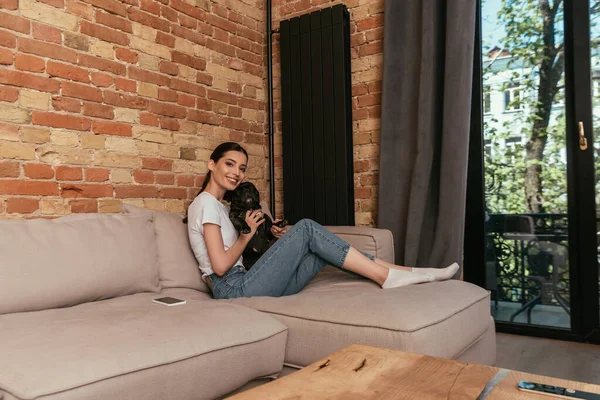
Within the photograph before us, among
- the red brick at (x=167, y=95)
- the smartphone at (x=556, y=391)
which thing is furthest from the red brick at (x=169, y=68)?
the smartphone at (x=556, y=391)

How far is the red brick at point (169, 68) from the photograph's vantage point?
2.90m

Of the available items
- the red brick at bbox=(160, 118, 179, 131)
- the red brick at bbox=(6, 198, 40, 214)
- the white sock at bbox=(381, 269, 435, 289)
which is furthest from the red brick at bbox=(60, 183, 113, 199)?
the white sock at bbox=(381, 269, 435, 289)

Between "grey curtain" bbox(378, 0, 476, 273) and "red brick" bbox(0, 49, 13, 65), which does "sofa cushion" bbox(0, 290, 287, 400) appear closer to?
"red brick" bbox(0, 49, 13, 65)

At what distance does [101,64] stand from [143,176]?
24.5 inches

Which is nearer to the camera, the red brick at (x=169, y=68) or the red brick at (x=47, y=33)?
the red brick at (x=47, y=33)

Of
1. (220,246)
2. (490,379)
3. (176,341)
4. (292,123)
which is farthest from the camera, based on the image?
(292,123)

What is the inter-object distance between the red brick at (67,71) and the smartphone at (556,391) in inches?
91.8

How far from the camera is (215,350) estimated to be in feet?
4.87

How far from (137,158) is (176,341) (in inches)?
61.1

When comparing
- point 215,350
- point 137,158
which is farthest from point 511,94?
point 215,350

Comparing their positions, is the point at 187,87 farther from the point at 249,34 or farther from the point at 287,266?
the point at 287,266

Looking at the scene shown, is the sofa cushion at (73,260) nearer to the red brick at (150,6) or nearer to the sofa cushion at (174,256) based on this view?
the sofa cushion at (174,256)

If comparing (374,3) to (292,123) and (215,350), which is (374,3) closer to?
(292,123)

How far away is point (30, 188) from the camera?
7.50ft
